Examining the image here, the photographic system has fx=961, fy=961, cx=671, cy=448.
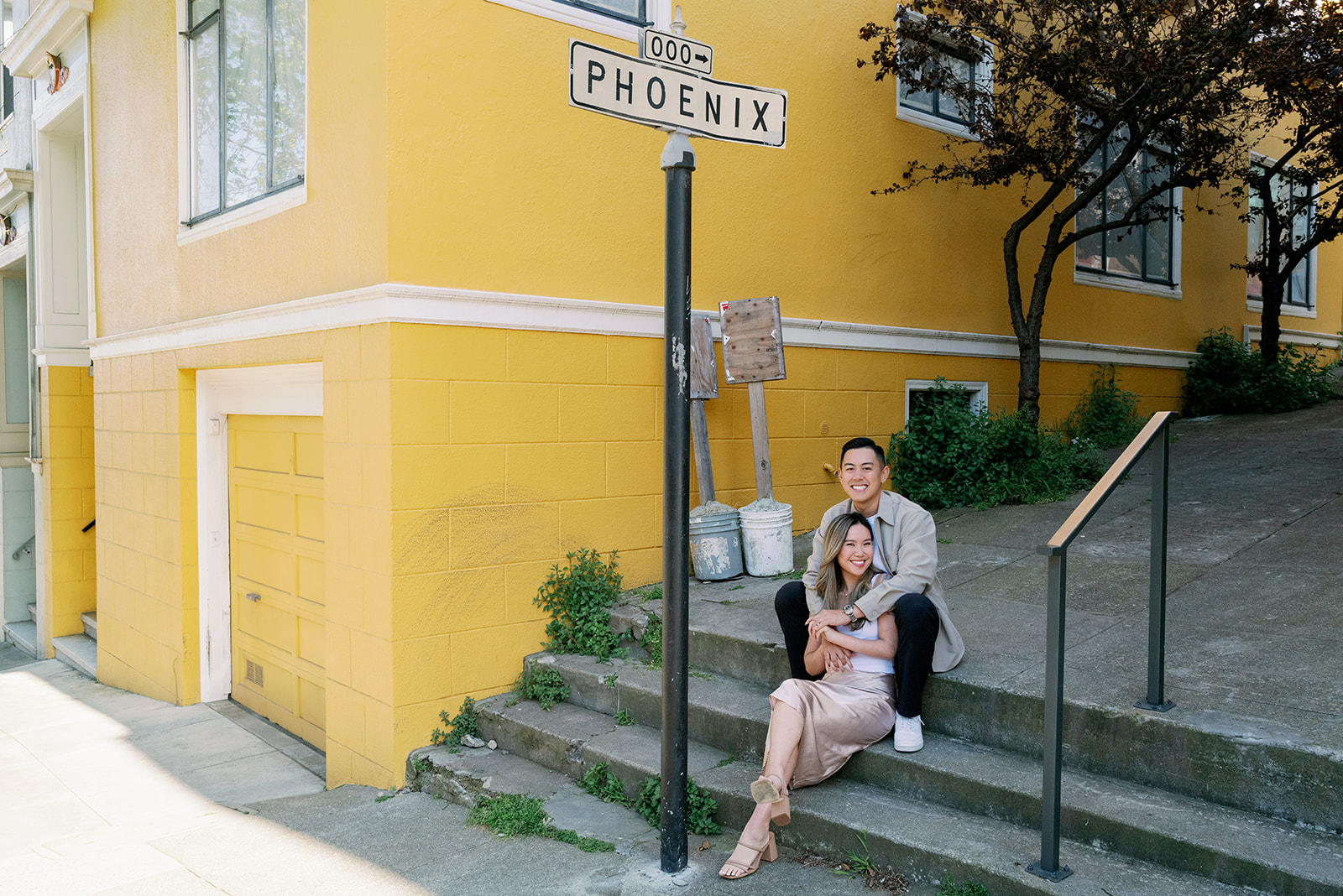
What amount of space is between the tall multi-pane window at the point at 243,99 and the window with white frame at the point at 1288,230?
29.9 ft

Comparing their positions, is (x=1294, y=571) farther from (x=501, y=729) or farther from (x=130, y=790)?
(x=130, y=790)

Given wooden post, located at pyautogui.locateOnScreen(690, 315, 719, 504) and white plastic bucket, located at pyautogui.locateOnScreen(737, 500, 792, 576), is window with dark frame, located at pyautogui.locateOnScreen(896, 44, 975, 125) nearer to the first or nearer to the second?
wooden post, located at pyautogui.locateOnScreen(690, 315, 719, 504)

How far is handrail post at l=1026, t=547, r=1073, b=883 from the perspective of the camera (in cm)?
306

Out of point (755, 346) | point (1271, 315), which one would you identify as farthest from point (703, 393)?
point (1271, 315)

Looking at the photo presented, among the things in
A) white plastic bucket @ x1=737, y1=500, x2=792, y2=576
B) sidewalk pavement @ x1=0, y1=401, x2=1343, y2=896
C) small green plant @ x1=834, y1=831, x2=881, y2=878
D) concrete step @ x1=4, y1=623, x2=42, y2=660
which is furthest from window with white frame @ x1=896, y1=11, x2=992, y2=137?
concrete step @ x1=4, y1=623, x2=42, y2=660

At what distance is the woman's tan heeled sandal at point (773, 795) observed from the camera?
3.53 metres

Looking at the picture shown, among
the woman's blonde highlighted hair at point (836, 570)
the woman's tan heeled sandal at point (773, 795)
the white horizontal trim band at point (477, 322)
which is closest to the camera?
the woman's tan heeled sandal at point (773, 795)

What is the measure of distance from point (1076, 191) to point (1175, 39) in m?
2.48

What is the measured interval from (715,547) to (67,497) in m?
8.22

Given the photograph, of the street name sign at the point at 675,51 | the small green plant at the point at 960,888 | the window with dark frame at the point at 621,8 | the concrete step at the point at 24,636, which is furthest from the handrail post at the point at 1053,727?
the concrete step at the point at 24,636

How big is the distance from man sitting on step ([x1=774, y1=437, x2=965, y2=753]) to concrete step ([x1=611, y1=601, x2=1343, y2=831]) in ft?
0.54

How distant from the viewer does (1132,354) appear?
1024 cm

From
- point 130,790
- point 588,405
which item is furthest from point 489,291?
point 130,790

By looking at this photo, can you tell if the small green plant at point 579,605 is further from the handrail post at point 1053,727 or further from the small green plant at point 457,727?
the handrail post at point 1053,727
